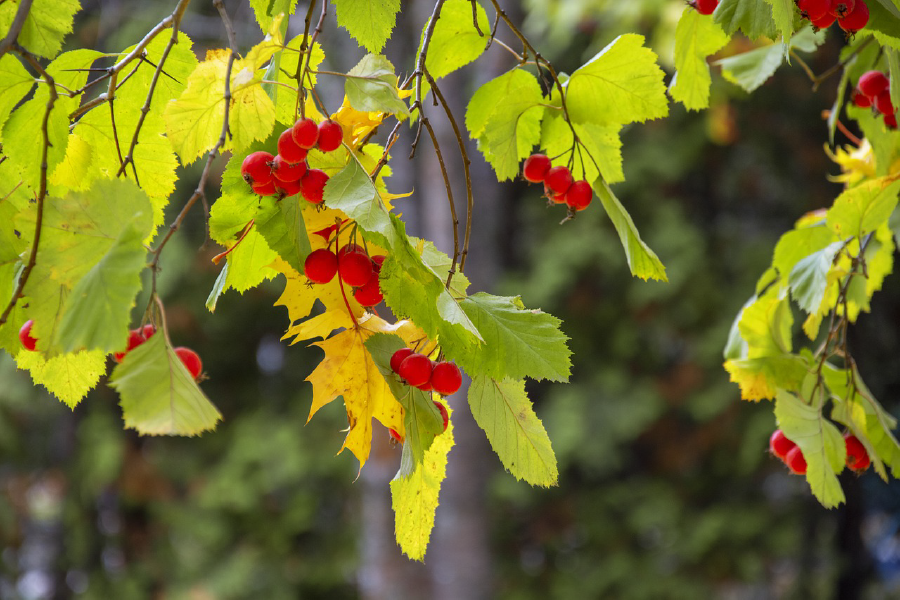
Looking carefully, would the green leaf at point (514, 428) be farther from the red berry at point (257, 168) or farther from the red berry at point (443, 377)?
the red berry at point (257, 168)

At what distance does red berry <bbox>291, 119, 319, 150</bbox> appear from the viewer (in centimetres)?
55

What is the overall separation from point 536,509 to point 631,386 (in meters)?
0.94

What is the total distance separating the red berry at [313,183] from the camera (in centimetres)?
58

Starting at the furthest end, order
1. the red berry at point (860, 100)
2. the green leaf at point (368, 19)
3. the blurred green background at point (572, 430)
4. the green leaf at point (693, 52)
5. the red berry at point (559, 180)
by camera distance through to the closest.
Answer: the blurred green background at point (572, 430) → the red berry at point (860, 100) → the green leaf at point (693, 52) → the red berry at point (559, 180) → the green leaf at point (368, 19)

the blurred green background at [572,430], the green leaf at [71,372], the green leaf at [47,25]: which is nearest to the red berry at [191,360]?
the green leaf at [71,372]

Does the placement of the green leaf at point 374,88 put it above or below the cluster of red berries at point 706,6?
above

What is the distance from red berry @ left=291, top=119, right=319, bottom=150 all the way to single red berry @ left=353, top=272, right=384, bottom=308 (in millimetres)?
111

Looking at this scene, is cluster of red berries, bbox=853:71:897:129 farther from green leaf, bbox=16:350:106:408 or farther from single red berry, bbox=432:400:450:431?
green leaf, bbox=16:350:106:408

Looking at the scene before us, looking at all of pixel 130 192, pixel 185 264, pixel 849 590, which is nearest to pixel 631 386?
pixel 849 590

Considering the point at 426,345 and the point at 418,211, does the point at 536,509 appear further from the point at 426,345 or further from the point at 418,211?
the point at 426,345

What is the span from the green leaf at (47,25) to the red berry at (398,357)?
431 millimetres

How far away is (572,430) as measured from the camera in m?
3.78

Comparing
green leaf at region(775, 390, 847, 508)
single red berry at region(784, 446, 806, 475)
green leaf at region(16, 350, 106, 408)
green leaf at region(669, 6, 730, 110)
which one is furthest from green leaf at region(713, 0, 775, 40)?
green leaf at region(16, 350, 106, 408)

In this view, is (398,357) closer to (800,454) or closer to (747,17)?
(747,17)
